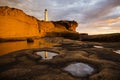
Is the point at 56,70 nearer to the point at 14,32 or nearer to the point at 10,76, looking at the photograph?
the point at 10,76

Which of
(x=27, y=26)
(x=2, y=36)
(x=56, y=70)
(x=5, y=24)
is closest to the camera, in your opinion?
(x=56, y=70)

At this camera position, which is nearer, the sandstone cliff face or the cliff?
the sandstone cliff face

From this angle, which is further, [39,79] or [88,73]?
[88,73]

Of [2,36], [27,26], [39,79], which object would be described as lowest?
[39,79]

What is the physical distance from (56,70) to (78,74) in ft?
2.95

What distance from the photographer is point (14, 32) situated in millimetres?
16578

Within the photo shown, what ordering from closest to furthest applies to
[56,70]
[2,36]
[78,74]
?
[78,74]
[56,70]
[2,36]

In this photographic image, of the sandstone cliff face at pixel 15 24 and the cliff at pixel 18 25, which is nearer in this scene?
the sandstone cliff face at pixel 15 24

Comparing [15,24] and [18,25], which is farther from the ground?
[15,24]

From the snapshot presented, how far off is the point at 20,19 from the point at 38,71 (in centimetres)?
1552

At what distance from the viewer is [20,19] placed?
1848cm

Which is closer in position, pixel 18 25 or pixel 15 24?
pixel 15 24

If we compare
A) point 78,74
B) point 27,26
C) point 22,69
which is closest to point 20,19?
point 27,26

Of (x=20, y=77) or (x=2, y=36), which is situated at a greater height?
(x=2, y=36)
